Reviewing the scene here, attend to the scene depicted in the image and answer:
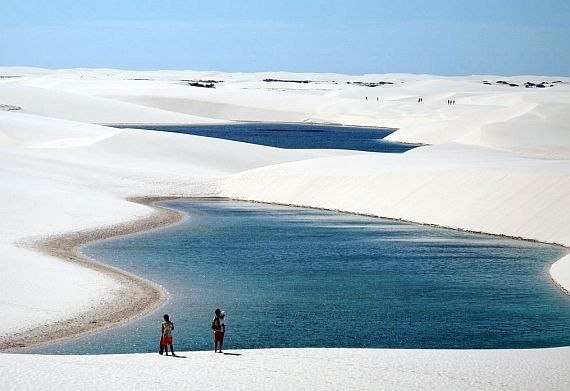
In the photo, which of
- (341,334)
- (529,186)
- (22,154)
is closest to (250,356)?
(341,334)

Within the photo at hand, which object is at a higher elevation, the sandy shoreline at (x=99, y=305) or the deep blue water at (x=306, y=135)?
the deep blue water at (x=306, y=135)

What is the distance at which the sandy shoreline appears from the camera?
18.1 m

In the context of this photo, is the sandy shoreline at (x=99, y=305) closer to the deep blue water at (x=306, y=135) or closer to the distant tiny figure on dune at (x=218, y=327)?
the distant tiny figure on dune at (x=218, y=327)

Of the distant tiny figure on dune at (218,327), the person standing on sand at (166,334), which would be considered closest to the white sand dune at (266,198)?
the distant tiny figure on dune at (218,327)

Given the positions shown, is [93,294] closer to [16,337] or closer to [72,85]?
[16,337]

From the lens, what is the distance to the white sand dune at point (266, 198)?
14.5 metres

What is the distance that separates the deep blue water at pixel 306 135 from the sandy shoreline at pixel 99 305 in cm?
Result: 3889

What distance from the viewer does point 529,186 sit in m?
34.8

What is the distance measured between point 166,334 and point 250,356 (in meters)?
1.24

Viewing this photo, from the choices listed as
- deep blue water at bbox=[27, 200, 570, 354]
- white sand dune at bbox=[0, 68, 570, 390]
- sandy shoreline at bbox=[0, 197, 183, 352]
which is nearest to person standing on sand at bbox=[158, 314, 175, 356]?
white sand dune at bbox=[0, 68, 570, 390]

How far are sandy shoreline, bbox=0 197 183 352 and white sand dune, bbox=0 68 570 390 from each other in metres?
0.22

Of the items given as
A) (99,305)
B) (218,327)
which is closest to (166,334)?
(218,327)

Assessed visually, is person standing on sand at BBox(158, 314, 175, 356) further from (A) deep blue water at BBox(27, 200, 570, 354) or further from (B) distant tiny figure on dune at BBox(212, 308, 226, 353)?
(A) deep blue water at BBox(27, 200, 570, 354)

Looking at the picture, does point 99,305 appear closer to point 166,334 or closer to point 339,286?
point 166,334
